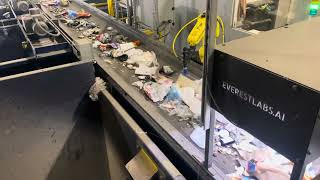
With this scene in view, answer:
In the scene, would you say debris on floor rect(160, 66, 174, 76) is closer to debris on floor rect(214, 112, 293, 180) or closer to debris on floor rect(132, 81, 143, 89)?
debris on floor rect(132, 81, 143, 89)

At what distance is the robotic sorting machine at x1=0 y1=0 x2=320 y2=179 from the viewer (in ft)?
2.22

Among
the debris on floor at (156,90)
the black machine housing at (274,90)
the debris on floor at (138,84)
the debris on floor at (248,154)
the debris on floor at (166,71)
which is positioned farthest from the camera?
the debris on floor at (166,71)

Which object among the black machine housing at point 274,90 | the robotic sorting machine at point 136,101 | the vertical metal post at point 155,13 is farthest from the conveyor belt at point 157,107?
the vertical metal post at point 155,13

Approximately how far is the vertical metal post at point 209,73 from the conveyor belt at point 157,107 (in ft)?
0.33

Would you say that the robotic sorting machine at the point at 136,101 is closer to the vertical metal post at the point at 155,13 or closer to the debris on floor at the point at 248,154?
the debris on floor at the point at 248,154

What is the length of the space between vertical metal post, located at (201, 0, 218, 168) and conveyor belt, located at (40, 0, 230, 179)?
102 millimetres

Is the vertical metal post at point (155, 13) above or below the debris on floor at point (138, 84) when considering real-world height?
above

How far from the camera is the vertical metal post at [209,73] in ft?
2.49

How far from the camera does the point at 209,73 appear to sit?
2.73ft

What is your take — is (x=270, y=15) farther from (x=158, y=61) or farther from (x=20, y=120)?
(x=20, y=120)

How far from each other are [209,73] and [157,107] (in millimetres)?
624

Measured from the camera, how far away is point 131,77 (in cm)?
171

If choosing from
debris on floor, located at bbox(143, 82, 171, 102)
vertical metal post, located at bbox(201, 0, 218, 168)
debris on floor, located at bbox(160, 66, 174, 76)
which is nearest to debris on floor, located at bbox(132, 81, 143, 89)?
debris on floor, located at bbox(143, 82, 171, 102)

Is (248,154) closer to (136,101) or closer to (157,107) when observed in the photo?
(157,107)
